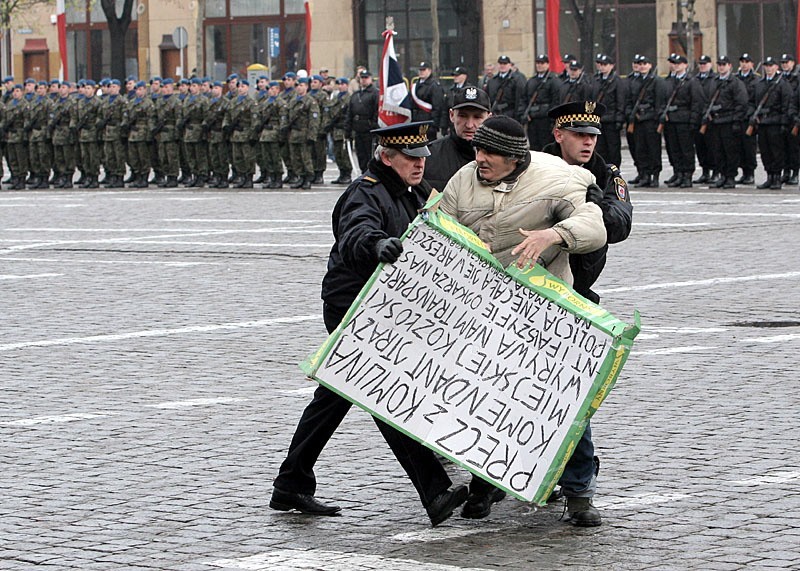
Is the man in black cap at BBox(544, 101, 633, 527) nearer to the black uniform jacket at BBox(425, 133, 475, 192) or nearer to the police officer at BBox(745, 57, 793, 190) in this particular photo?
the black uniform jacket at BBox(425, 133, 475, 192)

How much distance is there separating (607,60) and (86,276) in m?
13.7

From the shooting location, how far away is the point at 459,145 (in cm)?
891

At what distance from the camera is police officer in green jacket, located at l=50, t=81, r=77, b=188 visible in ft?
112

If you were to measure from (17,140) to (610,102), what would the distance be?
41.7 ft

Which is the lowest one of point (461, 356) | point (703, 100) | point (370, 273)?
point (461, 356)

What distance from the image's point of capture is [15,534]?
7.08 meters

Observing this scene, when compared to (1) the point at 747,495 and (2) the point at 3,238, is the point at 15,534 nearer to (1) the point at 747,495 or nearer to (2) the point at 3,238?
(1) the point at 747,495

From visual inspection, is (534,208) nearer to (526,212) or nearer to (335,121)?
(526,212)

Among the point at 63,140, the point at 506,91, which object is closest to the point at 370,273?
the point at 506,91

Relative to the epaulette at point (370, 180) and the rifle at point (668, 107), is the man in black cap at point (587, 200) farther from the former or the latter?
the rifle at point (668, 107)

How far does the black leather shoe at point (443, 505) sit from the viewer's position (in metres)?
7.14

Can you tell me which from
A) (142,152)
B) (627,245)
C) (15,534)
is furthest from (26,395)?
(142,152)

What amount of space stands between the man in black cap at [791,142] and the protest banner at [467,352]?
20185 mm

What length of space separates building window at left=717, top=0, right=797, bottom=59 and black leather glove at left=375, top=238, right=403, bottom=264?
4162 cm
